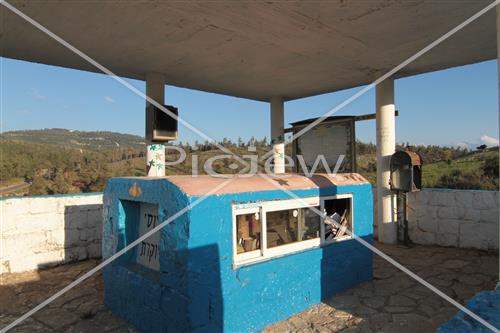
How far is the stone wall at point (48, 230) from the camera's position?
635cm

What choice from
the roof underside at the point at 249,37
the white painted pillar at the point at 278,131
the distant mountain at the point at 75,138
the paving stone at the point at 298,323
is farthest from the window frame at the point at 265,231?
the distant mountain at the point at 75,138

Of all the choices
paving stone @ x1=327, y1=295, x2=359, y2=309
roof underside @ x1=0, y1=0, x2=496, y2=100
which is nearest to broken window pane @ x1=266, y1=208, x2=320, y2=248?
paving stone @ x1=327, y1=295, x2=359, y2=309

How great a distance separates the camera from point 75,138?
3919 centimetres

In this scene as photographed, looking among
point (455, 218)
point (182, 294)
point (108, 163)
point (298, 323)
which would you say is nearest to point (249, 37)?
point (182, 294)

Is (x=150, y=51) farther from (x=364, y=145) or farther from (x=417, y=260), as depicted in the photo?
(x=364, y=145)

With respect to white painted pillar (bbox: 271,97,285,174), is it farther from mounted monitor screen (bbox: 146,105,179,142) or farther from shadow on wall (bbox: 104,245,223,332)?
Answer: shadow on wall (bbox: 104,245,223,332)

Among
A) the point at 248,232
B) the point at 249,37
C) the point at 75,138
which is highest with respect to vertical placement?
the point at 75,138

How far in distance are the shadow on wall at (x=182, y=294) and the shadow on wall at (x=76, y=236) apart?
387cm

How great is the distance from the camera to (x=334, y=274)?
4969 millimetres

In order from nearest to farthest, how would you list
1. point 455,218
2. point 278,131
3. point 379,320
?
point 379,320 → point 455,218 → point 278,131

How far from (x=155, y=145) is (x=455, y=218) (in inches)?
289

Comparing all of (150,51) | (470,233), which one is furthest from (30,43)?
(470,233)

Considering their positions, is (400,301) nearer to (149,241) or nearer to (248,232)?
(248,232)

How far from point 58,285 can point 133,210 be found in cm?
253
